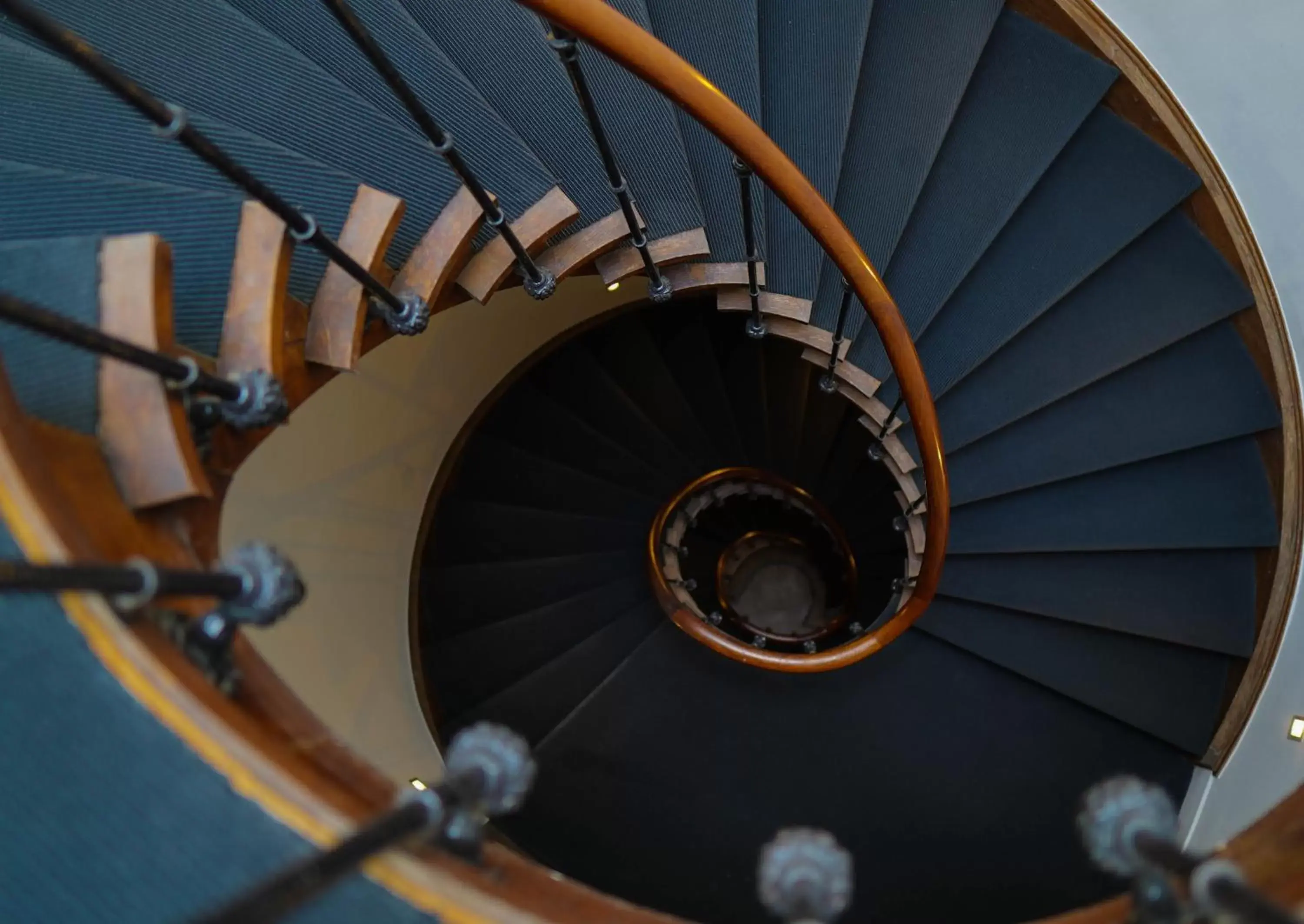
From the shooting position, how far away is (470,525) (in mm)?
5027

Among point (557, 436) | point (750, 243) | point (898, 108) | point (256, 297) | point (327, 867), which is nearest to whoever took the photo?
point (327, 867)

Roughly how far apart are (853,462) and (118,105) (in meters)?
4.45

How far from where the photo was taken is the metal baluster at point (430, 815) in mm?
1002

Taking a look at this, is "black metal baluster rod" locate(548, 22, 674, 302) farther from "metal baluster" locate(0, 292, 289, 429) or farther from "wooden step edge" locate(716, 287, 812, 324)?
"metal baluster" locate(0, 292, 289, 429)

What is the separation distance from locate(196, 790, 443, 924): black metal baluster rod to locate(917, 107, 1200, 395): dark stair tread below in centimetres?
311

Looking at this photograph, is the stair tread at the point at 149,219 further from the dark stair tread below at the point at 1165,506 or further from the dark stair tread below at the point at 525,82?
the dark stair tread below at the point at 1165,506

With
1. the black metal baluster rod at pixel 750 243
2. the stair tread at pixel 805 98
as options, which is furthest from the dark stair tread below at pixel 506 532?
the stair tread at pixel 805 98

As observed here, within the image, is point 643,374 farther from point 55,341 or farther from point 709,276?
point 55,341

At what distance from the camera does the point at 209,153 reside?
67.2 inches

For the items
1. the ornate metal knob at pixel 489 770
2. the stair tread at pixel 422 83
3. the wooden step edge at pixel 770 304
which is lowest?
the ornate metal knob at pixel 489 770

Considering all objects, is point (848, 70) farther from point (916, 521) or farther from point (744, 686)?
point (744, 686)

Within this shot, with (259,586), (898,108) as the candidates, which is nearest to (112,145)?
(259,586)

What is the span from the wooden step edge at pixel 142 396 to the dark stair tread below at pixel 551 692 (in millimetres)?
3159

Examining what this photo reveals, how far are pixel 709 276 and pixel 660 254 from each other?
254 millimetres
